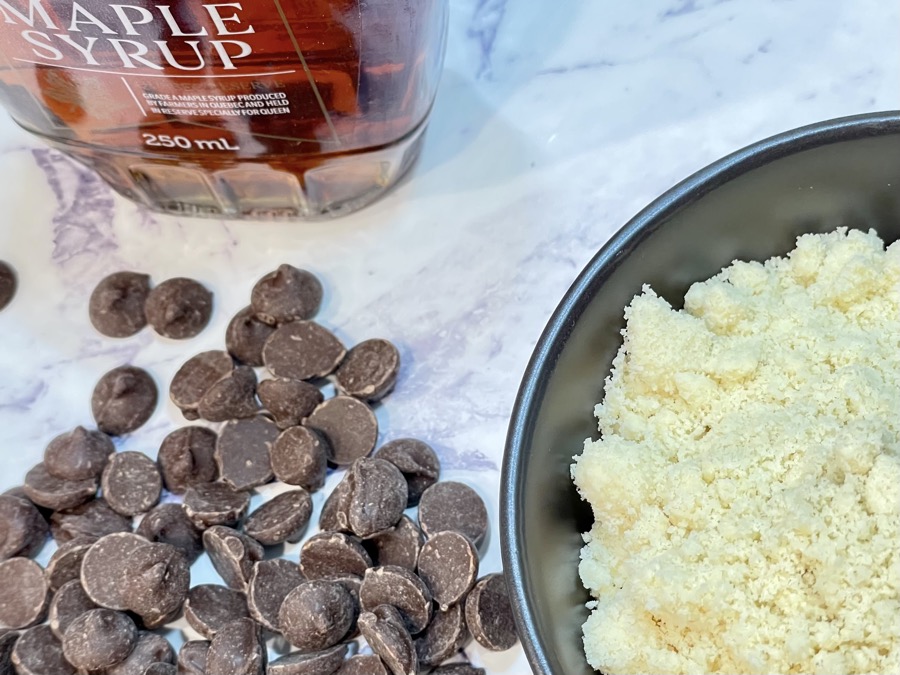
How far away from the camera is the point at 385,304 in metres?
1.01

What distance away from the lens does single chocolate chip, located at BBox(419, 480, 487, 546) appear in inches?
35.1

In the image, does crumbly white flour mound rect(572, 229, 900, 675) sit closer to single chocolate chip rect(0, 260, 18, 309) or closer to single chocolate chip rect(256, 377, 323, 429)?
single chocolate chip rect(256, 377, 323, 429)

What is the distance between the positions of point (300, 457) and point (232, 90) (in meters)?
0.36

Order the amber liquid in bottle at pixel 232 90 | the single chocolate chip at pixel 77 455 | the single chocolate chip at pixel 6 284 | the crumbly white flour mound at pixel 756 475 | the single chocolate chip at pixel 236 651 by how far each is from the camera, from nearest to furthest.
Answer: the crumbly white flour mound at pixel 756 475, the amber liquid in bottle at pixel 232 90, the single chocolate chip at pixel 236 651, the single chocolate chip at pixel 77 455, the single chocolate chip at pixel 6 284

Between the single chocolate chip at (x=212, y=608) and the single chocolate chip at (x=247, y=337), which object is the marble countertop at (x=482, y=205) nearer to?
the single chocolate chip at (x=247, y=337)

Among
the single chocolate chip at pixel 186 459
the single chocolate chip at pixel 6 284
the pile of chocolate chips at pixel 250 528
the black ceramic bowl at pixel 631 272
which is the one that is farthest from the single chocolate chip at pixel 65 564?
the black ceramic bowl at pixel 631 272

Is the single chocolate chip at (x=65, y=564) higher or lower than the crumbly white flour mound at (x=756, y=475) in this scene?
lower

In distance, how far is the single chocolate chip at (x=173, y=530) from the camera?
2.99 ft

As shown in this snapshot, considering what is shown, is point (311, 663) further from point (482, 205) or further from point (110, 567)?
point (482, 205)

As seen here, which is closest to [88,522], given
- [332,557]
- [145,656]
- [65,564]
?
[65,564]

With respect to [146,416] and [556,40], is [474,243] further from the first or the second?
[146,416]

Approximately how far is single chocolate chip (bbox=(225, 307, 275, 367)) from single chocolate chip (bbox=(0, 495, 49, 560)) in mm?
264

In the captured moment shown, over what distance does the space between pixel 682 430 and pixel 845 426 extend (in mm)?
125

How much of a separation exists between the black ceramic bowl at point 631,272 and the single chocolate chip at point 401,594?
0.16 metres
